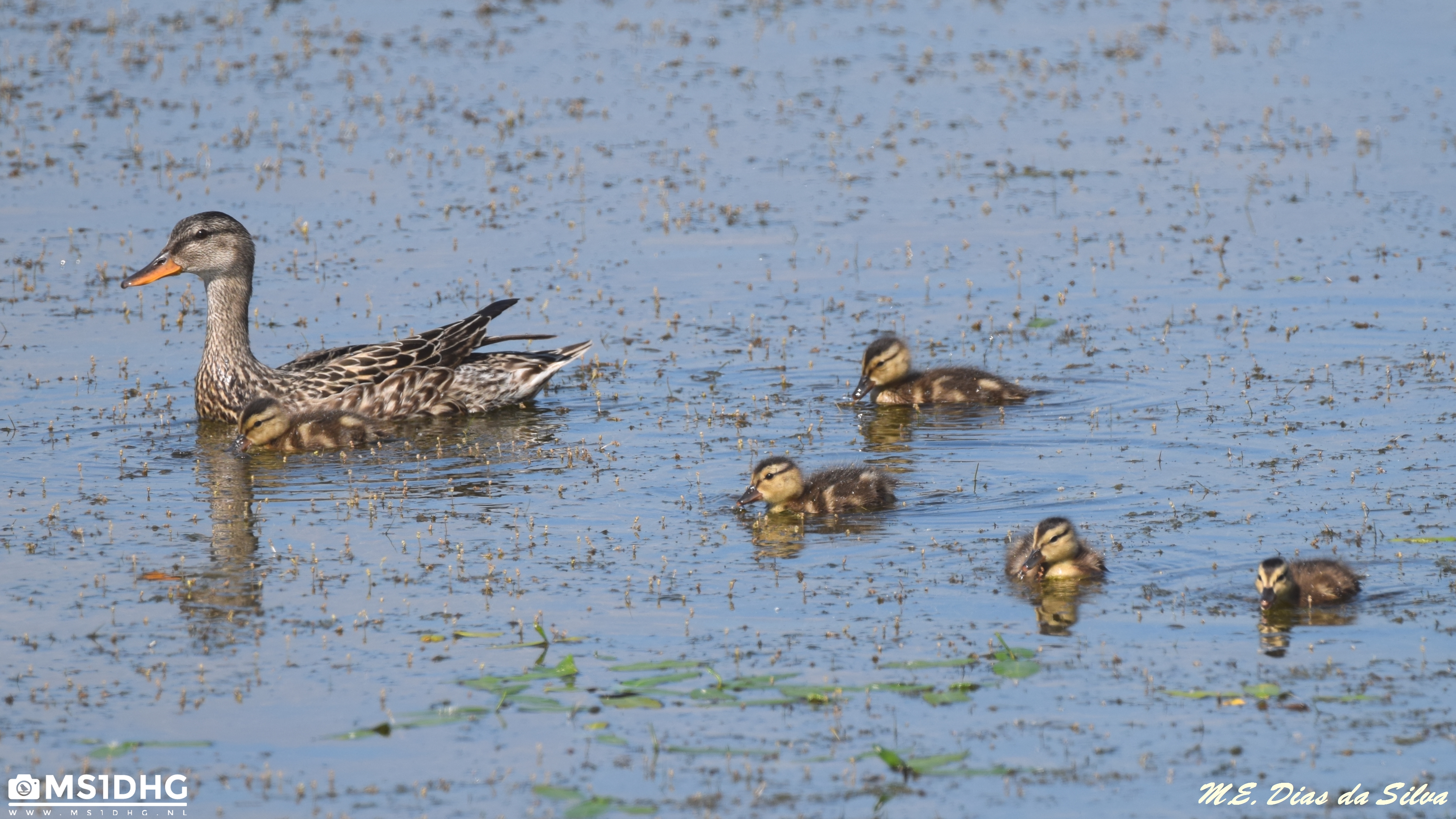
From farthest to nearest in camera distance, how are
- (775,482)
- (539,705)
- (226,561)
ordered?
1. (775,482)
2. (226,561)
3. (539,705)

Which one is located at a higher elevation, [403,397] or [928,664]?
[403,397]

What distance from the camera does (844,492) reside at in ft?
35.2

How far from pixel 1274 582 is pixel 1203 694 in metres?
1.14

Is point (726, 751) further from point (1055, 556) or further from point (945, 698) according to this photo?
point (1055, 556)

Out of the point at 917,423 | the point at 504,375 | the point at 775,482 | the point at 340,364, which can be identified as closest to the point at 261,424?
the point at 340,364

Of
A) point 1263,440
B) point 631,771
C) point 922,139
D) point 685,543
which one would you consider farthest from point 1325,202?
point 631,771

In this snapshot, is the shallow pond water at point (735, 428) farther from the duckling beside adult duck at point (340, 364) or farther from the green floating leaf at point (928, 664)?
the duckling beside adult duck at point (340, 364)

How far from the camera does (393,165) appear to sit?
2036 centimetres

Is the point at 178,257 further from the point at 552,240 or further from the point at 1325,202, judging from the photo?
the point at 1325,202

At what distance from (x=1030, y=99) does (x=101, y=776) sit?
18.8 m

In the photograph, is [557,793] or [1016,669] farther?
[1016,669]

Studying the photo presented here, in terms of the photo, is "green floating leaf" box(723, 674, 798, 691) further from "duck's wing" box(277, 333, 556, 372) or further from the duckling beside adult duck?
"duck's wing" box(277, 333, 556, 372)

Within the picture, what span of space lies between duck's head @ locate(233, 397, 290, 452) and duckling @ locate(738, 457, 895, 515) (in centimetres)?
356

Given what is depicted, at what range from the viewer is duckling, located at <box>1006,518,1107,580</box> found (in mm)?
9219
